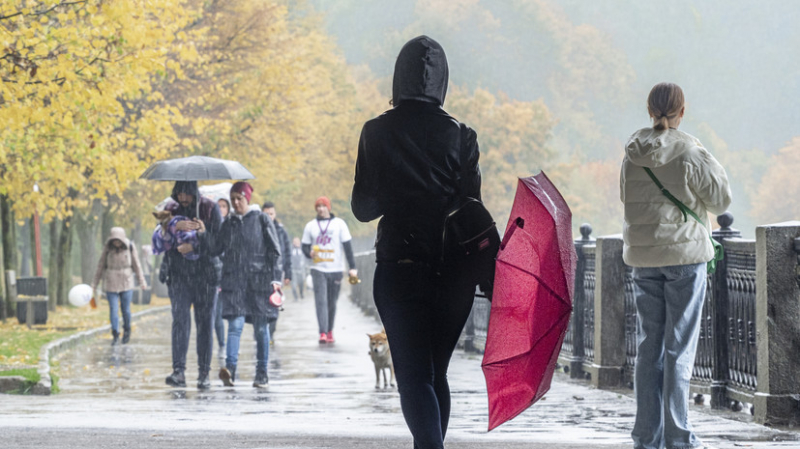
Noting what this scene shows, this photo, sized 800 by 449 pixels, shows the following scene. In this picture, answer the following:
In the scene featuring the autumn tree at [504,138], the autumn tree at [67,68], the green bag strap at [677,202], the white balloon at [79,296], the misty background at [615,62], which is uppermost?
the misty background at [615,62]

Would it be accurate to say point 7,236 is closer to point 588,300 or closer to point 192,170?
point 192,170

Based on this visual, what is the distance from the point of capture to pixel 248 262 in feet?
38.7

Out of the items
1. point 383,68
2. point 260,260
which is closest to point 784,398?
point 260,260

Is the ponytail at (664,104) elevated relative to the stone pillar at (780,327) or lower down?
elevated

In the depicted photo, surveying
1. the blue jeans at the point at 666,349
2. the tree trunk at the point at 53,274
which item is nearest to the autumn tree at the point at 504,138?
the tree trunk at the point at 53,274

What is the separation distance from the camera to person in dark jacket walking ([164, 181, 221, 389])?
1178 cm

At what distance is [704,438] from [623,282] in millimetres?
3742

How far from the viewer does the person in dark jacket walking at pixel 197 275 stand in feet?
38.7

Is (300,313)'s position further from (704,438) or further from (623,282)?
(704,438)

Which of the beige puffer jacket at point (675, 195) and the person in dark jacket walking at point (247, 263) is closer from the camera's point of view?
the beige puffer jacket at point (675, 195)

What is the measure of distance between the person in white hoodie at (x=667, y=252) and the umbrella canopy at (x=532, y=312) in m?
1.45

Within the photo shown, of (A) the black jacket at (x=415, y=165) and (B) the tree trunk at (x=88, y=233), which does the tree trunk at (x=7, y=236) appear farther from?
(A) the black jacket at (x=415, y=165)

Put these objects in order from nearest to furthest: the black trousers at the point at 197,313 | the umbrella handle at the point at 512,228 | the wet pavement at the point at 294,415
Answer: the umbrella handle at the point at 512,228
the wet pavement at the point at 294,415
the black trousers at the point at 197,313

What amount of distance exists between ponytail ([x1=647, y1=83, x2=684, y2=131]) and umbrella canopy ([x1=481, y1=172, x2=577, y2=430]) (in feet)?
5.29
